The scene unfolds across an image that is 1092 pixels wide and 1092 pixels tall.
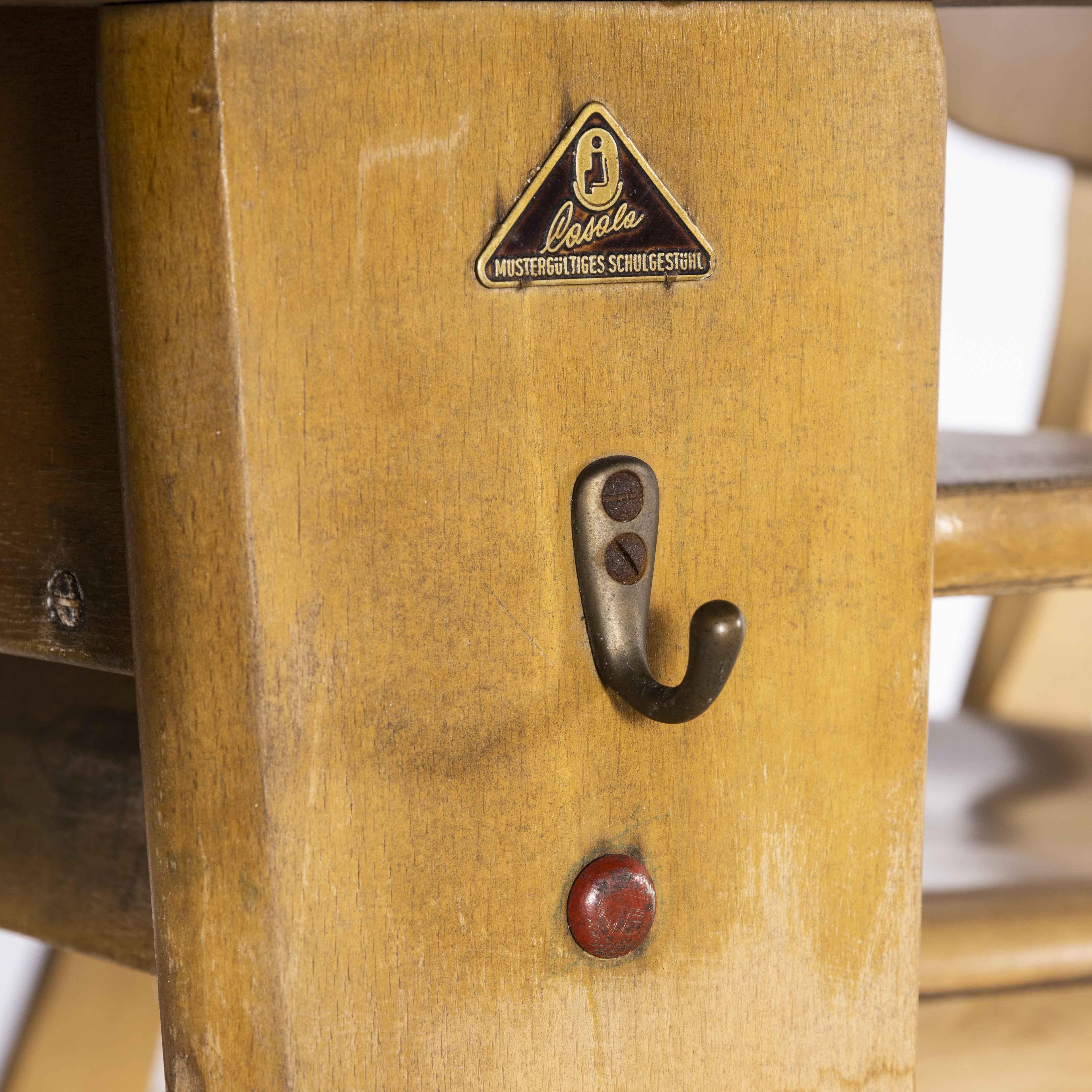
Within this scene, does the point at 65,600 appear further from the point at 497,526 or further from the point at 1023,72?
the point at 1023,72

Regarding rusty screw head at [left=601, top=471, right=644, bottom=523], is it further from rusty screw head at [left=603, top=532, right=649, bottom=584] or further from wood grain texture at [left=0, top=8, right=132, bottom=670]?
Result: wood grain texture at [left=0, top=8, right=132, bottom=670]

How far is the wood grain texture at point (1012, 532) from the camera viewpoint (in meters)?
0.54

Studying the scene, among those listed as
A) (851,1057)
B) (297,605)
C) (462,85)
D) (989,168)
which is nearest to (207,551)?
(297,605)

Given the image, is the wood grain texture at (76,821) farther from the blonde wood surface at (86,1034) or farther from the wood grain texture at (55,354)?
the blonde wood surface at (86,1034)

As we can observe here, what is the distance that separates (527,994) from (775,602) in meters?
0.13

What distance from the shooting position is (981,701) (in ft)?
3.51

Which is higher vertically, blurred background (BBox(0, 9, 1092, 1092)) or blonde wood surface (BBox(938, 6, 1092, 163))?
blonde wood surface (BBox(938, 6, 1092, 163))

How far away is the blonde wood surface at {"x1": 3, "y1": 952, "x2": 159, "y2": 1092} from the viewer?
1007 mm

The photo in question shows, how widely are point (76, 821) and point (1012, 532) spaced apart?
36 cm

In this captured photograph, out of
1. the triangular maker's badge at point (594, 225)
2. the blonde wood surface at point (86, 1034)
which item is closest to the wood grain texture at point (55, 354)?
the triangular maker's badge at point (594, 225)

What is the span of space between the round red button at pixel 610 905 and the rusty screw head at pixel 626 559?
8cm

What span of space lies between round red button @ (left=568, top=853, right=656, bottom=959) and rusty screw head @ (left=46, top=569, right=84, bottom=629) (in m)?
0.16

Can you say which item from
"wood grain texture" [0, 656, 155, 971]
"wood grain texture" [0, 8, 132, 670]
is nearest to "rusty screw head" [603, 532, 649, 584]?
"wood grain texture" [0, 8, 132, 670]

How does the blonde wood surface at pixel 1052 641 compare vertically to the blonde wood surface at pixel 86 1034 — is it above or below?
above
